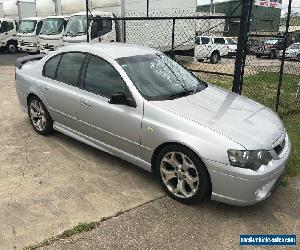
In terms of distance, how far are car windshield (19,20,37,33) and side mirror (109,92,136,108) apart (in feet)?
51.7

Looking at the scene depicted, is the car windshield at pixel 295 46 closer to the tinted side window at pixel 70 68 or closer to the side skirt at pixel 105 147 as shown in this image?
the tinted side window at pixel 70 68

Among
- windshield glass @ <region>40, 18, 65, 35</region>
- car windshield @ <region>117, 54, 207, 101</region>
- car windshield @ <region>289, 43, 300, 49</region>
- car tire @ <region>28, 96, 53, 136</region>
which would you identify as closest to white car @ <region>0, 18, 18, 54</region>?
windshield glass @ <region>40, 18, 65, 35</region>

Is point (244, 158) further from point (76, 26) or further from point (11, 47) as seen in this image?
point (11, 47)

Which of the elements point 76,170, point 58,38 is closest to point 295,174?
point 76,170

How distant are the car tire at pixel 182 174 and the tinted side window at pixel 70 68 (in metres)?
1.74

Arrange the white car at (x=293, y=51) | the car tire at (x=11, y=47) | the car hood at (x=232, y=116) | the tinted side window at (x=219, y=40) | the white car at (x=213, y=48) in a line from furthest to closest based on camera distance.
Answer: the car tire at (x=11, y=47)
the tinted side window at (x=219, y=40)
the white car at (x=293, y=51)
the white car at (x=213, y=48)
the car hood at (x=232, y=116)

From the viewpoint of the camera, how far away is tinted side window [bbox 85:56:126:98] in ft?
13.4

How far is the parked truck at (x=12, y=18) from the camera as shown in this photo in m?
20.4

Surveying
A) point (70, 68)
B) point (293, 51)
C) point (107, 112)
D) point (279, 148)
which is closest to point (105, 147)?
point (107, 112)

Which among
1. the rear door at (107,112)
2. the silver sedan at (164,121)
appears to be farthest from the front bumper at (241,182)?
the rear door at (107,112)

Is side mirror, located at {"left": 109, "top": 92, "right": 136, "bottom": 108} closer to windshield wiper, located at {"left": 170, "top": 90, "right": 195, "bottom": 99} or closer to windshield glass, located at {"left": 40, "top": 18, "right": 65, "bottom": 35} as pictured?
windshield wiper, located at {"left": 170, "top": 90, "right": 195, "bottom": 99}

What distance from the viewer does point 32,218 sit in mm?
3334

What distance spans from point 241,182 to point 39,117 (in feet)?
11.4

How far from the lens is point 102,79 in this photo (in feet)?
14.1
